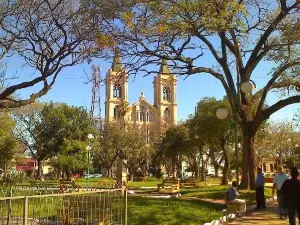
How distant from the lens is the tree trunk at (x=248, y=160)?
69.2ft

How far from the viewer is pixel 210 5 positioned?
15109mm

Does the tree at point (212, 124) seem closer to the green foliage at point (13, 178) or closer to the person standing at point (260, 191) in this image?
the green foliage at point (13, 178)

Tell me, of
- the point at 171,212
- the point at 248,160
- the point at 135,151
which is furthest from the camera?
the point at 135,151

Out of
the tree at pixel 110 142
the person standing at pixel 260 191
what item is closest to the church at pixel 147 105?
the tree at pixel 110 142

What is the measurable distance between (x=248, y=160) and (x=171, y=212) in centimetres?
851

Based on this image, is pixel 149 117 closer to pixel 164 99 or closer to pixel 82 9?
pixel 164 99

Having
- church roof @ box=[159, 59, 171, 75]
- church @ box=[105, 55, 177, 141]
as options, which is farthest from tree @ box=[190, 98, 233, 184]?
church @ box=[105, 55, 177, 141]

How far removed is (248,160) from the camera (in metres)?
21.3

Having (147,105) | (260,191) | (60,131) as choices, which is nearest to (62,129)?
(60,131)

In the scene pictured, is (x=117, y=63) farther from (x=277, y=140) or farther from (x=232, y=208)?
(x=277, y=140)

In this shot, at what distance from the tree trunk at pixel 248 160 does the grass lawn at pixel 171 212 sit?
4892 millimetres

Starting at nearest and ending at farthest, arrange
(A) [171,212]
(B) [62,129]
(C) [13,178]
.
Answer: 1. (A) [171,212]
2. (C) [13,178]
3. (B) [62,129]

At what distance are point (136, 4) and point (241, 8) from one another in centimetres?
380

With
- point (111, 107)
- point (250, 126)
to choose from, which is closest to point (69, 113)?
point (250, 126)
